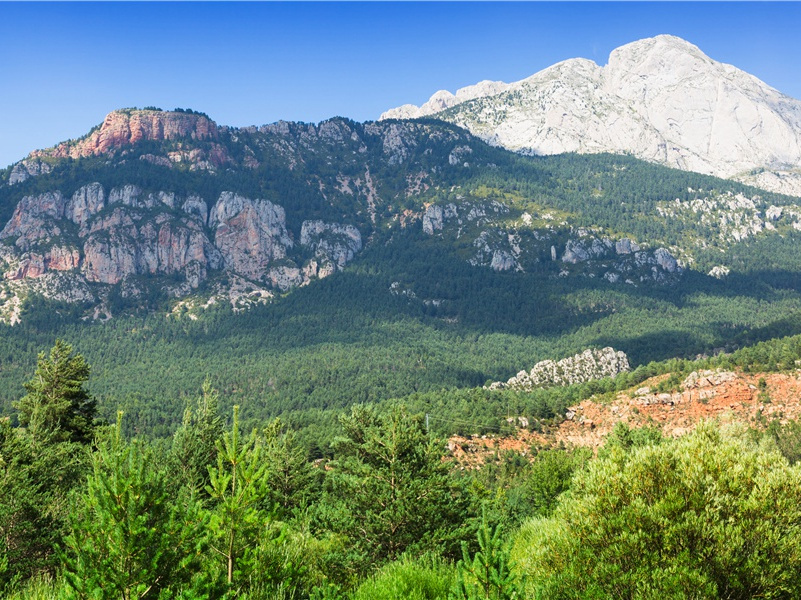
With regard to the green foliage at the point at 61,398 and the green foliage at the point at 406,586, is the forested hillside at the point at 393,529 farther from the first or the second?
the green foliage at the point at 61,398

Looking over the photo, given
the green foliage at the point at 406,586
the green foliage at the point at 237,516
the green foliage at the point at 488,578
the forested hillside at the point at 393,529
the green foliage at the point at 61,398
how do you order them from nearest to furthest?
the green foliage at the point at 488,578, the forested hillside at the point at 393,529, the green foliage at the point at 237,516, the green foliage at the point at 406,586, the green foliage at the point at 61,398

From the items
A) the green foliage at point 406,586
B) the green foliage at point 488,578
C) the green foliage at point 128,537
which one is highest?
the green foliage at point 128,537

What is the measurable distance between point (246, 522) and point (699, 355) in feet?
697

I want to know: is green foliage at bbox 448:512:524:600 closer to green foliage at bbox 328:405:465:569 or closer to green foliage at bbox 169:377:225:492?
green foliage at bbox 328:405:465:569

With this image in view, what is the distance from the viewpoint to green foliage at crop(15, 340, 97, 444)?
40516mm

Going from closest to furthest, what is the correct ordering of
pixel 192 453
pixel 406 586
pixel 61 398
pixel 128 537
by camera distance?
pixel 128 537 < pixel 406 586 < pixel 192 453 < pixel 61 398

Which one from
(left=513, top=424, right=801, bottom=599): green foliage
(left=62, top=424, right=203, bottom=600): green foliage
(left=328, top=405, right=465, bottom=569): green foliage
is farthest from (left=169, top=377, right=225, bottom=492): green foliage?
(left=62, top=424, right=203, bottom=600): green foliage

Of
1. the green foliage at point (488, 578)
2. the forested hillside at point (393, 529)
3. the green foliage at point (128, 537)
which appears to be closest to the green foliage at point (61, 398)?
the forested hillside at point (393, 529)

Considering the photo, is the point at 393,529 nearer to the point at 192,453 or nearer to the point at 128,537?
A: the point at 128,537

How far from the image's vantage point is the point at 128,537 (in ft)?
29.4

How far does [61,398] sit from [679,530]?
42966 mm

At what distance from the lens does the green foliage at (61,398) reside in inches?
1595

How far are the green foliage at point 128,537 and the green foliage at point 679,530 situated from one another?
28.0ft

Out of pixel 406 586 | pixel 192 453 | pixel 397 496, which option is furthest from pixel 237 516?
pixel 192 453
